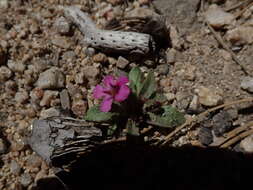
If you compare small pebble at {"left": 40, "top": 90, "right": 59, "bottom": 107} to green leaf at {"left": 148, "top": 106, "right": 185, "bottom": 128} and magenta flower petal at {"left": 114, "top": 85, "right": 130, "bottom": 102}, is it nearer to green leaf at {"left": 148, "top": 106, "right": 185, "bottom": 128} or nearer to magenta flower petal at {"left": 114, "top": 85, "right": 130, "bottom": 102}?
magenta flower petal at {"left": 114, "top": 85, "right": 130, "bottom": 102}

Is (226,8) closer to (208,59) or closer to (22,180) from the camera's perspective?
(208,59)

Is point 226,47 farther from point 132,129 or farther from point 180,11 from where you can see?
point 132,129

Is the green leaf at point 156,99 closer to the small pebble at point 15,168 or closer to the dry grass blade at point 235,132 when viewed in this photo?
the dry grass blade at point 235,132

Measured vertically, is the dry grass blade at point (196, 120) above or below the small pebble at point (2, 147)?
above

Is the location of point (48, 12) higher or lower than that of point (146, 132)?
higher

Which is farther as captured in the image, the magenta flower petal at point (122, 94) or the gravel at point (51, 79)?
the gravel at point (51, 79)

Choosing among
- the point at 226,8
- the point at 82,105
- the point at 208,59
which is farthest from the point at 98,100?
the point at 226,8

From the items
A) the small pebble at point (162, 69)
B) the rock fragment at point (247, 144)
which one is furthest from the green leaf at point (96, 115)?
the rock fragment at point (247, 144)
